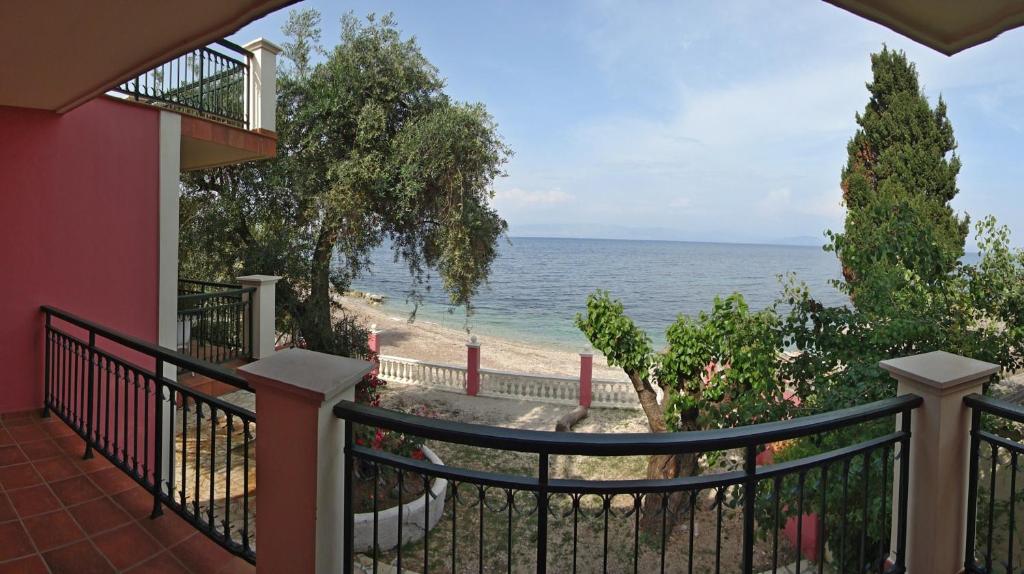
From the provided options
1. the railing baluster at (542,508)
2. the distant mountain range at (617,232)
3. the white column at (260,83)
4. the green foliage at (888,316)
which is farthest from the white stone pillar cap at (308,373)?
the distant mountain range at (617,232)

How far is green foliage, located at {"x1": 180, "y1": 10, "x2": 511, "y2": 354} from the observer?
9.66 m

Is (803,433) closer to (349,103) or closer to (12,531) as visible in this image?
(12,531)

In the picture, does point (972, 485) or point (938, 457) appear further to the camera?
point (972, 485)

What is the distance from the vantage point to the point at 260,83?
6527 mm

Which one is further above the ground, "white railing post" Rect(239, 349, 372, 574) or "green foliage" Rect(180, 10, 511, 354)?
"green foliage" Rect(180, 10, 511, 354)

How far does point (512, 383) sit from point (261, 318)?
22.5 ft

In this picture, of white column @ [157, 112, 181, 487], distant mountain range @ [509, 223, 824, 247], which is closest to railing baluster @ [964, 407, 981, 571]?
white column @ [157, 112, 181, 487]

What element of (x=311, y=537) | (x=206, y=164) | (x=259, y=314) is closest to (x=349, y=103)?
(x=206, y=164)

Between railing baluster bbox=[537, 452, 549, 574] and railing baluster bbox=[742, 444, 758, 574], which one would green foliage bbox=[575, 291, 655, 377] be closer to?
railing baluster bbox=[742, 444, 758, 574]

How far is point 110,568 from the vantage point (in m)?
2.27

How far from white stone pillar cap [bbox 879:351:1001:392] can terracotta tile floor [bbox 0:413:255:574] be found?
2753 mm

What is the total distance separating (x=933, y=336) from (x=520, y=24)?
15.6m

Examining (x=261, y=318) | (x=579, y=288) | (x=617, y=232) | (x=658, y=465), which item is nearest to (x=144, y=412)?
(x=261, y=318)

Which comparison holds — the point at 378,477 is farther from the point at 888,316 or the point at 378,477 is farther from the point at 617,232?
the point at 617,232
